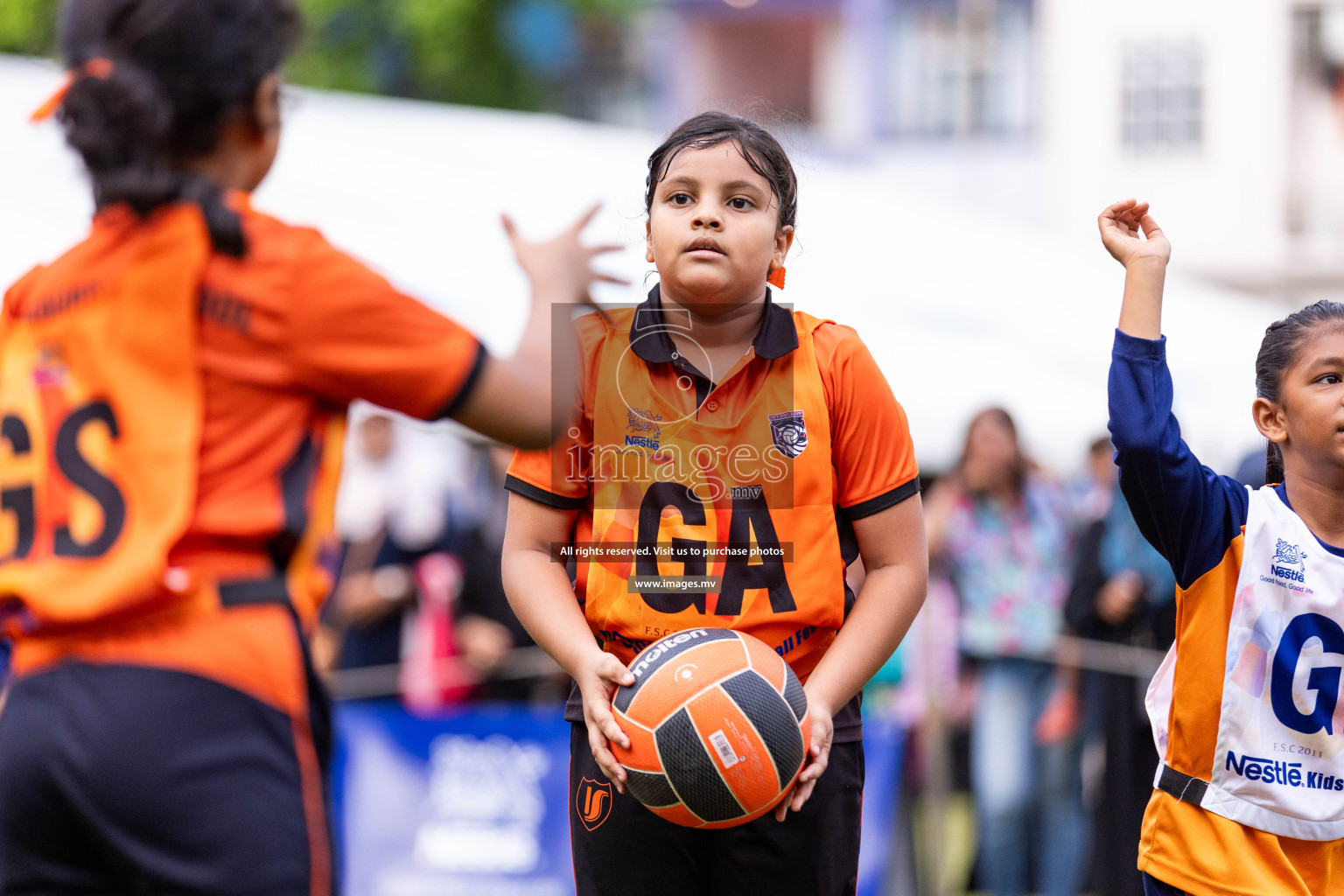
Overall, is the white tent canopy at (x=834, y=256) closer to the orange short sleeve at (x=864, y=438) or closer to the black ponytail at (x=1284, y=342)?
the black ponytail at (x=1284, y=342)

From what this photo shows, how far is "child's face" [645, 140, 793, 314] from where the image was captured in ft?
9.89

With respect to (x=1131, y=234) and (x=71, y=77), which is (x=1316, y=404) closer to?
(x=1131, y=234)

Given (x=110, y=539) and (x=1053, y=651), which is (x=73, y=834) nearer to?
(x=110, y=539)

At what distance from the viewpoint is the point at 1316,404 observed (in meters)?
3.12

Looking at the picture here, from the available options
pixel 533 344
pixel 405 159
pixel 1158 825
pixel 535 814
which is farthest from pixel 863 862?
pixel 405 159

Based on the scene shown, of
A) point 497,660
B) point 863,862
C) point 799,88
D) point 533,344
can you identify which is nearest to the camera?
point 533,344

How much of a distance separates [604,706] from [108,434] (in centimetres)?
113

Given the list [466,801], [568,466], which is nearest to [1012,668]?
[466,801]

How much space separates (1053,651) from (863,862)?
5.34 ft

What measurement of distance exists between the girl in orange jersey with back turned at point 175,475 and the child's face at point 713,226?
0.87 metres

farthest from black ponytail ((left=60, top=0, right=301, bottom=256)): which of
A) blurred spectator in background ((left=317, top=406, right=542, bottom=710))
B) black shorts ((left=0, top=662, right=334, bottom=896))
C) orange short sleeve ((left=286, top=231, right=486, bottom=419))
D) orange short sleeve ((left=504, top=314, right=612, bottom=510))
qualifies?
blurred spectator in background ((left=317, top=406, right=542, bottom=710))

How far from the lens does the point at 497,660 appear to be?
8008 mm

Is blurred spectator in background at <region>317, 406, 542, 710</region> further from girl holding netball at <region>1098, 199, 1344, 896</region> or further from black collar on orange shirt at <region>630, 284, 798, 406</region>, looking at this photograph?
girl holding netball at <region>1098, 199, 1344, 896</region>

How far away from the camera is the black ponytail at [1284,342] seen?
10.5 feet
